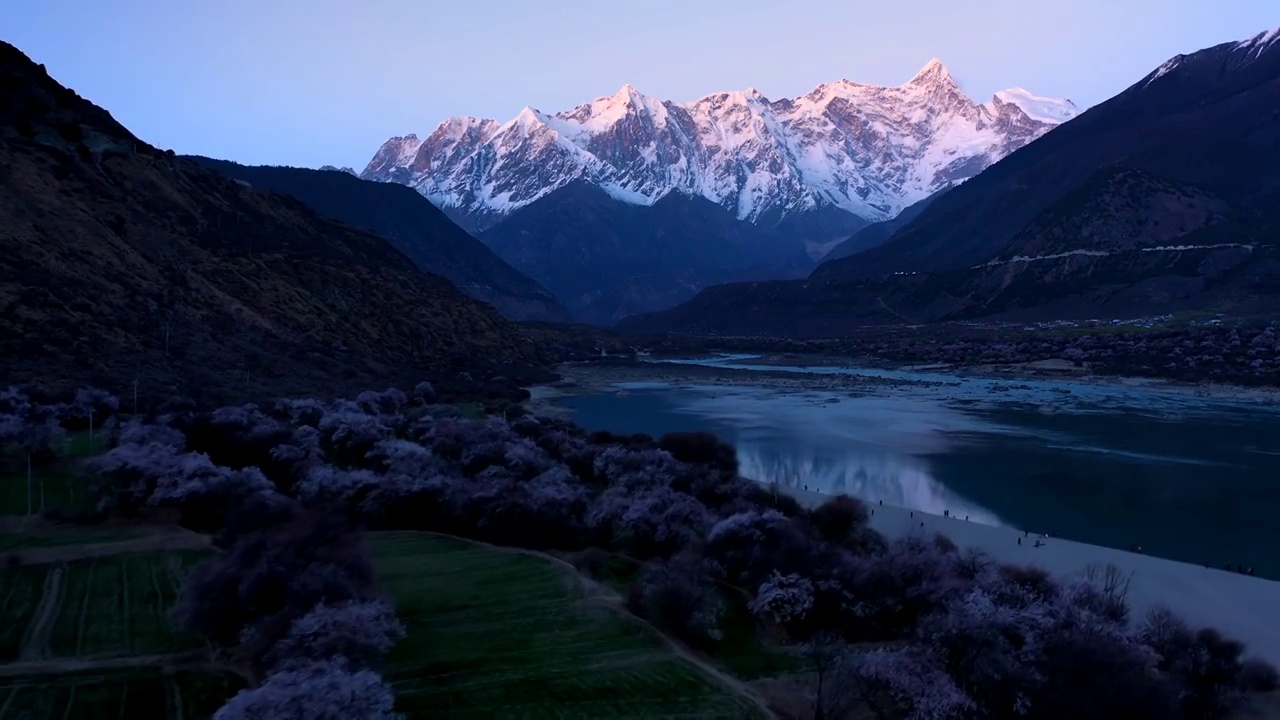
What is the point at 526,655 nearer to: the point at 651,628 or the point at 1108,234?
the point at 651,628

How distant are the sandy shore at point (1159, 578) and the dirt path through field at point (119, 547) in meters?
17.4

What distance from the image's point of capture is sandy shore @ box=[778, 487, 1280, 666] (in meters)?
19.0

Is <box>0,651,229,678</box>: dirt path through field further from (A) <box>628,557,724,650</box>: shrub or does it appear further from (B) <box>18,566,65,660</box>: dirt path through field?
(A) <box>628,557,724,650</box>: shrub

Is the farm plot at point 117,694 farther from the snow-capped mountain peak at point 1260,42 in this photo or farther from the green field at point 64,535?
the snow-capped mountain peak at point 1260,42

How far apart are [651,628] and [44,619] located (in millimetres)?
10650

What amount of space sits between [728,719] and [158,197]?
57518mm

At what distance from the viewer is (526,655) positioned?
16281 mm

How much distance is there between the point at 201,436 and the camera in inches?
1163

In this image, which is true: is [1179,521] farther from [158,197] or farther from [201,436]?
[158,197]

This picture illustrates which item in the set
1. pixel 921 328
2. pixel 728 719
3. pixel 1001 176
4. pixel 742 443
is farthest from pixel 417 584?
pixel 1001 176

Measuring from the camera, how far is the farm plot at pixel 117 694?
44.1 feet

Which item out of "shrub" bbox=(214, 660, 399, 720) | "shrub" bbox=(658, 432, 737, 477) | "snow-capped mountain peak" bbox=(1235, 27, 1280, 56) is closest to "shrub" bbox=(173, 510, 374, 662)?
"shrub" bbox=(214, 660, 399, 720)

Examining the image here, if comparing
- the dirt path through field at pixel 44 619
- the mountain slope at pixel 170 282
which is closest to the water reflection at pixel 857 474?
the dirt path through field at pixel 44 619

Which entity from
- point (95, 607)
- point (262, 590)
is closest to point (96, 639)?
point (95, 607)
